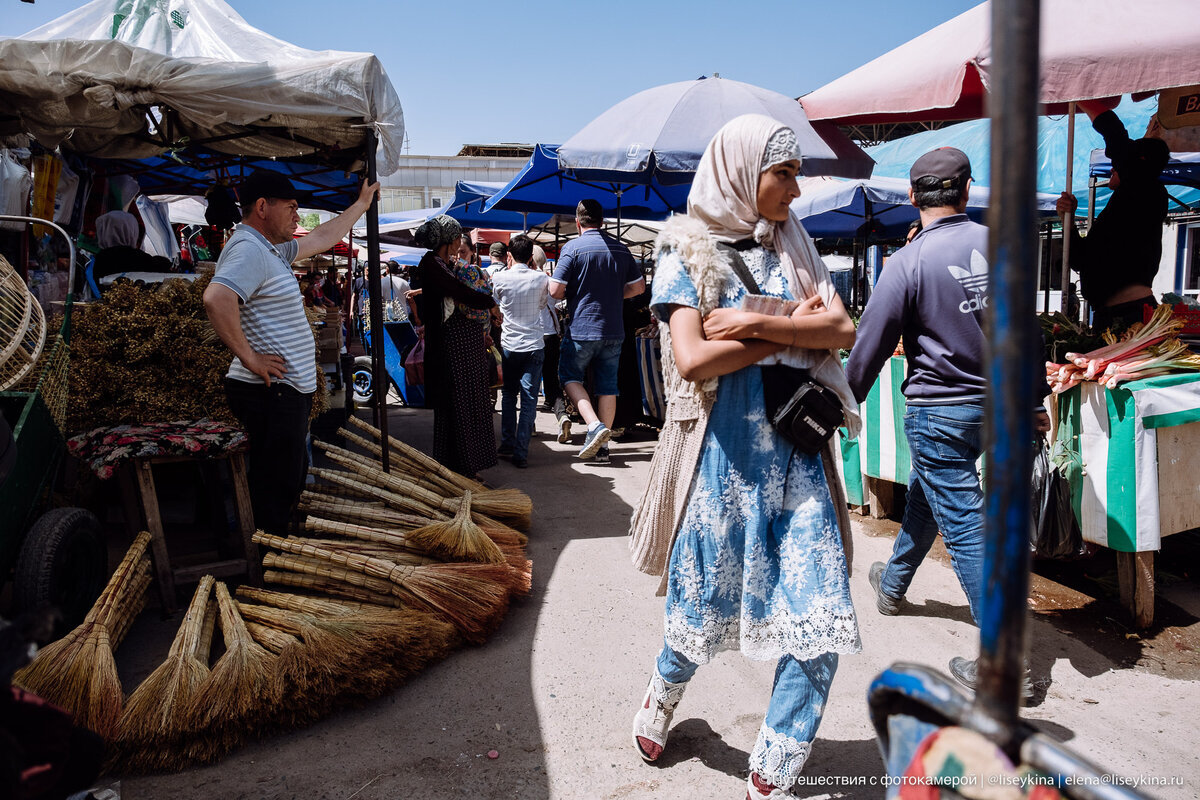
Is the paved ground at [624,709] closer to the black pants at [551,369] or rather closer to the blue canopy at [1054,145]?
the black pants at [551,369]

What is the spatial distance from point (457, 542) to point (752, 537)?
1864 mm

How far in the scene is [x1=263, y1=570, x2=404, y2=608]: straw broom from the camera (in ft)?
10.8

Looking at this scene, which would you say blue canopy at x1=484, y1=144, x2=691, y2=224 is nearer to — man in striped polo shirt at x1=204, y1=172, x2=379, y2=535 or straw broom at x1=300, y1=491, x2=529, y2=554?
man in striped polo shirt at x1=204, y1=172, x2=379, y2=535

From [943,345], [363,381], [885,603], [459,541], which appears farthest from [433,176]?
[943,345]

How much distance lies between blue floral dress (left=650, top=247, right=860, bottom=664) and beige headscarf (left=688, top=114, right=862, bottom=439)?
6cm

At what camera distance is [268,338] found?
3441 mm

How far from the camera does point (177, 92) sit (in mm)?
4008

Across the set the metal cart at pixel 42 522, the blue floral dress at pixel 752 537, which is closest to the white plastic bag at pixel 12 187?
the metal cart at pixel 42 522

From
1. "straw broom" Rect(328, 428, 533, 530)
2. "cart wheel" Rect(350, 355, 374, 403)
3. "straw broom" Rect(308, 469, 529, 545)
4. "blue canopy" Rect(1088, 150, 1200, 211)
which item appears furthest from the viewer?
"cart wheel" Rect(350, 355, 374, 403)

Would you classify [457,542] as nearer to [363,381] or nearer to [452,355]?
[452,355]

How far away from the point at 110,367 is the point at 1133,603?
5.13 meters

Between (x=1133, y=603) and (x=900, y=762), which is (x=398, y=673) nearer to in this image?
(x=900, y=762)

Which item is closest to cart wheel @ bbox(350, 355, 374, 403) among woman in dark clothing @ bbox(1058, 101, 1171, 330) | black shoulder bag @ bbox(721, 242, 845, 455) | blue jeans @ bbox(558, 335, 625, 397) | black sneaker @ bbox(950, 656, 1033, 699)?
blue jeans @ bbox(558, 335, 625, 397)

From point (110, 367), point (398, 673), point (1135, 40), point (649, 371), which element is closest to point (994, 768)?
point (398, 673)
